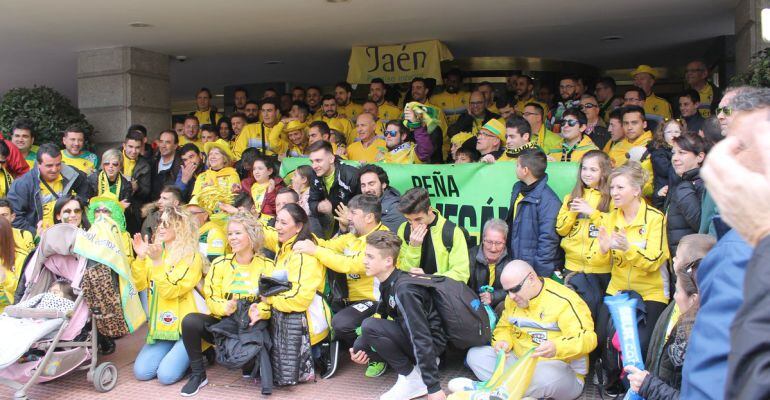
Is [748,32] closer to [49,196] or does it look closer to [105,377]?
[105,377]

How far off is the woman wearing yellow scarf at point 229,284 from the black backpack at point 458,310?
4.14ft

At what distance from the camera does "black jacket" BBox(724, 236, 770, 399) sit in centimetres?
129

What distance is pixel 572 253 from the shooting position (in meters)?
5.03

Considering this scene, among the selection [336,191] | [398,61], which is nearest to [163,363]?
[336,191]

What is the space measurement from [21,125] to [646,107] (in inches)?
300

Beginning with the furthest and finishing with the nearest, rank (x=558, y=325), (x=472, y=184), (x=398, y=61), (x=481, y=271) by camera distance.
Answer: (x=398, y=61)
(x=472, y=184)
(x=481, y=271)
(x=558, y=325)

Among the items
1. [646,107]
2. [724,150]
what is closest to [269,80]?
[646,107]

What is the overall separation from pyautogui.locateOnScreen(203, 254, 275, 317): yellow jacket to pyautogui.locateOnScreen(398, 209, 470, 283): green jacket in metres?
1.03

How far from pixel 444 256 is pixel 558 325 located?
3.61 feet

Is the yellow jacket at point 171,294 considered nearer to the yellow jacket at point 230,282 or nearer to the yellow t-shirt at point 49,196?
the yellow jacket at point 230,282

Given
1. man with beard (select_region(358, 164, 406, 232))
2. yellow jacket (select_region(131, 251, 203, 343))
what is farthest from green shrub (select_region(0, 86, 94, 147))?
man with beard (select_region(358, 164, 406, 232))

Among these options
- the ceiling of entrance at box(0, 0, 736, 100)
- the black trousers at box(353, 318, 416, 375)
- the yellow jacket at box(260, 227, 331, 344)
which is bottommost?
the black trousers at box(353, 318, 416, 375)

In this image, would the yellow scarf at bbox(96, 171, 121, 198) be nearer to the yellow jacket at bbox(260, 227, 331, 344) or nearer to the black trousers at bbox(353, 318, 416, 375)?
the yellow jacket at bbox(260, 227, 331, 344)

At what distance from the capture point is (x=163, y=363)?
5.20m
